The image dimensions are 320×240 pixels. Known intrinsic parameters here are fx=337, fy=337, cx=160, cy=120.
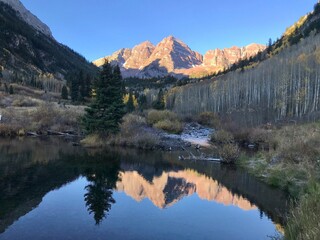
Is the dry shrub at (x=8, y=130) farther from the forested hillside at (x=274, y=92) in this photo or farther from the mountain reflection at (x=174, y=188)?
the forested hillside at (x=274, y=92)

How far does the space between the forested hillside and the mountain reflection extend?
1390 inches

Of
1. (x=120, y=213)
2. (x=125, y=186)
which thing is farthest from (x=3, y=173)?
(x=120, y=213)

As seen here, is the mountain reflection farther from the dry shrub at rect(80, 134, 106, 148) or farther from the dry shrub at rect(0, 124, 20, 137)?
the dry shrub at rect(0, 124, 20, 137)

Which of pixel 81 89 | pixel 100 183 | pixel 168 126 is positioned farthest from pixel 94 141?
pixel 81 89

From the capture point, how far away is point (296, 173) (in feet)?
60.8

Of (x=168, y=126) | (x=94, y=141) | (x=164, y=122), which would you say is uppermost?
(x=164, y=122)

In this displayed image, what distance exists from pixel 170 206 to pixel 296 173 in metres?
7.44

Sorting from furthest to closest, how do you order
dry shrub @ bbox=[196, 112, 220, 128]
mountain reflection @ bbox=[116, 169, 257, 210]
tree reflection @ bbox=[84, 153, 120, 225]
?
dry shrub @ bbox=[196, 112, 220, 128] < mountain reflection @ bbox=[116, 169, 257, 210] < tree reflection @ bbox=[84, 153, 120, 225]

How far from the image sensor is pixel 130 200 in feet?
55.5

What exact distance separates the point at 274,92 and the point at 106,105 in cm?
5142

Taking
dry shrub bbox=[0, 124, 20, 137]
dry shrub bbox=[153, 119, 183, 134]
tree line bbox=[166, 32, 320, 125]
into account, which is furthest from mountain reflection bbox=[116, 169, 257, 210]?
tree line bbox=[166, 32, 320, 125]

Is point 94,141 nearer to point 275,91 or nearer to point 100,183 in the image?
point 100,183

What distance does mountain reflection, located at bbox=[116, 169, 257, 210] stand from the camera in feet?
57.1

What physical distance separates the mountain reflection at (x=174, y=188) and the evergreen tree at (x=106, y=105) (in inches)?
568
